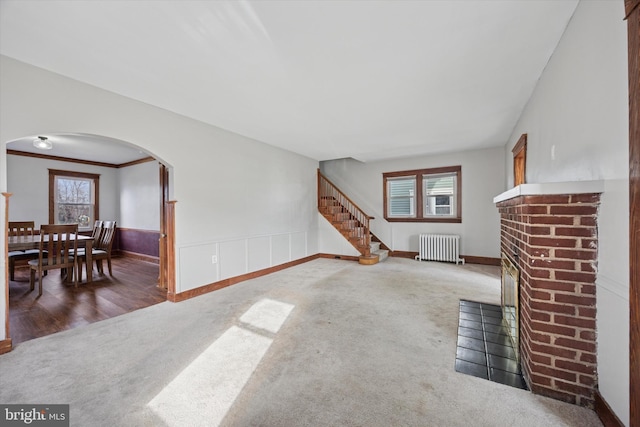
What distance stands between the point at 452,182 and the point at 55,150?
910cm

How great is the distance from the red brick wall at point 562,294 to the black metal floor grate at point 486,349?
0.23 metres

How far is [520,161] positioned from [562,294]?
3144 mm

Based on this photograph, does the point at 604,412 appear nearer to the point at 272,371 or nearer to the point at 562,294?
the point at 562,294

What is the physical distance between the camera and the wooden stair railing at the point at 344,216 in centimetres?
626

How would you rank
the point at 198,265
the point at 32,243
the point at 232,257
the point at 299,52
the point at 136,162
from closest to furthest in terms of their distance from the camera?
the point at 299,52 → the point at 32,243 → the point at 198,265 → the point at 232,257 → the point at 136,162

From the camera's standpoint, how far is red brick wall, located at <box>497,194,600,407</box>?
5.01 feet

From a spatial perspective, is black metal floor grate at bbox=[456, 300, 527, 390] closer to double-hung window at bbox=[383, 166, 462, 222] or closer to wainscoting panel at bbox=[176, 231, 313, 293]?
wainscoting panel at bbox=[176, 231, 313, 293]

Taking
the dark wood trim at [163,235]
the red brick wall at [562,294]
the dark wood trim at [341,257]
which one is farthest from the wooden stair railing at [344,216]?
the red brick wall at [562,294]

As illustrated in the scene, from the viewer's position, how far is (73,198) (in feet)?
21.5

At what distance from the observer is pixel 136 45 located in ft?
6.93

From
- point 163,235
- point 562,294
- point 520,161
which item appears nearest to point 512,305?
point 562,294

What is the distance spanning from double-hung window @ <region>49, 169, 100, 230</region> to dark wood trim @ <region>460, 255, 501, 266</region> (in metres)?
9.54

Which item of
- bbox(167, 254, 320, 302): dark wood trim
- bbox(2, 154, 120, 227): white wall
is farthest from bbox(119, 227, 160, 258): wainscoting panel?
bbox(167, 254, 320, 302): dark wood trim

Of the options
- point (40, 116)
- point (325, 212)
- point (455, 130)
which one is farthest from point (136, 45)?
point (325, 212)
